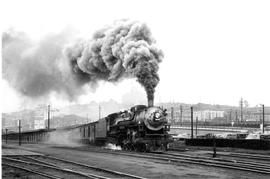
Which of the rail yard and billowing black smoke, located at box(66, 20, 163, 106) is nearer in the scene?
the rail yard

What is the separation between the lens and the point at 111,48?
28.1 metres

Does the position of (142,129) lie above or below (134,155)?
above

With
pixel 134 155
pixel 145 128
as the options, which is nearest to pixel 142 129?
pixel 145 128

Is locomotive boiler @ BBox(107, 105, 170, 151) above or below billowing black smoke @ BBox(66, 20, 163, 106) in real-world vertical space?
below

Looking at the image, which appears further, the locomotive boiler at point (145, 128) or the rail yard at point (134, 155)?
the locomotive boiler at point (145, 128)

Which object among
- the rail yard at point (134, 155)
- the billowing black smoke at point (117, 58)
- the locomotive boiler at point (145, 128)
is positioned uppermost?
the billowing black smoke at point (117, 58)

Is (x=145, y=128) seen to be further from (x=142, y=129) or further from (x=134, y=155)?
(x=134, y=155)

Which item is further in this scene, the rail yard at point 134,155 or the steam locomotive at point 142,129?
the steam locomotive at point 142,129

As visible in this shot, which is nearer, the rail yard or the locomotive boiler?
the rail yard

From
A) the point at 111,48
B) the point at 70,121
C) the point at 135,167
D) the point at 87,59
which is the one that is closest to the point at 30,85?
the point at 87,59

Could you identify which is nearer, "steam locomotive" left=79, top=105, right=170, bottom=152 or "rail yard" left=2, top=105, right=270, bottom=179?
"rail yard" left=2, top=105, right=270, bottom=179

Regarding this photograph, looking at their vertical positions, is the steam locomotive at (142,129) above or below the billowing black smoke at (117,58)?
below

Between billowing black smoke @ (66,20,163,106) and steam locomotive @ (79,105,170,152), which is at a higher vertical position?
billowing black smoke @ (66,20,163,106)

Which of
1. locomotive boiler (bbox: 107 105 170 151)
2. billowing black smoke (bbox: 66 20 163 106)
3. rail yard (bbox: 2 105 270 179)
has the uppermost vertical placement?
billowing black smoke (bbox: 66 20 163 106)
